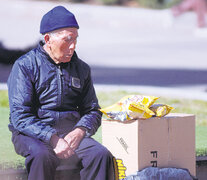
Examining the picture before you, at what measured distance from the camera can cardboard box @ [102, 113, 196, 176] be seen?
399 cm

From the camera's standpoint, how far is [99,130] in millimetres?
5836

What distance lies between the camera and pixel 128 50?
82.8 feet

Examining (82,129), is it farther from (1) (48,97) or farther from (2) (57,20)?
(2) (57,20)

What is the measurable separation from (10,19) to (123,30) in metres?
9.83

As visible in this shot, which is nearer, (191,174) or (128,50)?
(191,174)

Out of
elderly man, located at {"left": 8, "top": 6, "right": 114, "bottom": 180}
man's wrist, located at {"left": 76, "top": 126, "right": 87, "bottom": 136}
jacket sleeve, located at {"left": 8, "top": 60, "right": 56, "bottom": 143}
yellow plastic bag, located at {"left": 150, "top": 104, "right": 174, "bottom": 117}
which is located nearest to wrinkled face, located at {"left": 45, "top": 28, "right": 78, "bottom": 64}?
elderly man, located at {"left": 8, "top": 6, "right": 114, "bottom": 180}

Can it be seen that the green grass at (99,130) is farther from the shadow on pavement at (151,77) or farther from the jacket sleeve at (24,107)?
the shadow on pavement at (151,77)

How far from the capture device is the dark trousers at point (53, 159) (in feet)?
11.8

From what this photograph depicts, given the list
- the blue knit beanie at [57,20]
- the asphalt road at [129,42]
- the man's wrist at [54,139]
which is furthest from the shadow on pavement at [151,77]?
the man's wrist at [54,139]

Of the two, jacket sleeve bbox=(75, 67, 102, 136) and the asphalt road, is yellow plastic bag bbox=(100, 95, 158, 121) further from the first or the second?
the asphalt road

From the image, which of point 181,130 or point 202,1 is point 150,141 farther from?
point 202,1

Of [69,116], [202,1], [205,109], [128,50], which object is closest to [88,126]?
[69,116]

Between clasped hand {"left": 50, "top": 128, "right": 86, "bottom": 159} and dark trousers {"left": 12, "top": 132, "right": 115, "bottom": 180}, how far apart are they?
36 mm

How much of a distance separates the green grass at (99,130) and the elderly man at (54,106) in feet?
1.02
